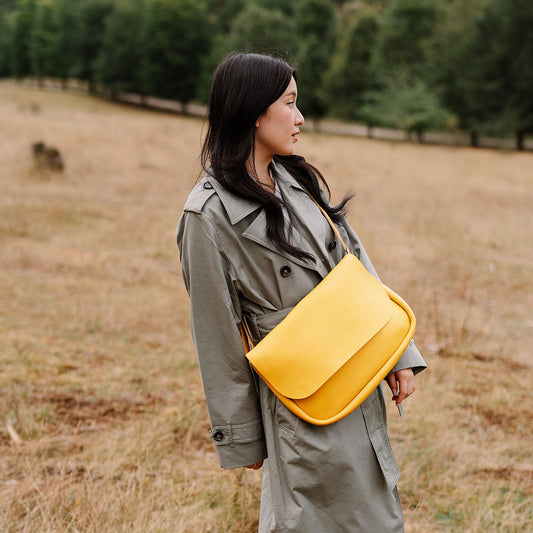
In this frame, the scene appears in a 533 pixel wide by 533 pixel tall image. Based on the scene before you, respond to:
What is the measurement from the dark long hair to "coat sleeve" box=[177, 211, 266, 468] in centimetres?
16

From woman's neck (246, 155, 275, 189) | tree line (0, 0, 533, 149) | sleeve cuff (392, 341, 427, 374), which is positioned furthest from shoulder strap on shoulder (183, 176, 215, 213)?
tree line (0, 0, 533, 149)

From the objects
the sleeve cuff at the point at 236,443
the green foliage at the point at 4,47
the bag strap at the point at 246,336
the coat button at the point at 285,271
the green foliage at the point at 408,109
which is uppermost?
the coat button at the point at 285,271

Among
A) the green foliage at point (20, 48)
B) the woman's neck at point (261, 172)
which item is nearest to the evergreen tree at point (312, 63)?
the green foliage at point (20, 48)

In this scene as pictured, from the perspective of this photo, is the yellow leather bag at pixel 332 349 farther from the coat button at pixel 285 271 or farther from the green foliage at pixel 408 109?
the green foliage at pixel 408 109

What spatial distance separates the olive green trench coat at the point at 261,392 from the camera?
170 centimetres

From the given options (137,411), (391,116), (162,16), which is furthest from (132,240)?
(162,16)

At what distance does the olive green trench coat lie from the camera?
5.56 ft

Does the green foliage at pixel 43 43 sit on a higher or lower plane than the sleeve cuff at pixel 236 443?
lower

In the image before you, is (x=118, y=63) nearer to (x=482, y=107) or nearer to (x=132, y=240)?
(x=482, y=107)

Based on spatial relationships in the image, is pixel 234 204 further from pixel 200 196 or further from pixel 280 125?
pixel 280 125

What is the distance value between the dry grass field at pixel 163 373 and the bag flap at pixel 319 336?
32.3 inches

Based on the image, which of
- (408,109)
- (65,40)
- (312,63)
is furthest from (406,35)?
(65,40)

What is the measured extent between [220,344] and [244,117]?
69cm

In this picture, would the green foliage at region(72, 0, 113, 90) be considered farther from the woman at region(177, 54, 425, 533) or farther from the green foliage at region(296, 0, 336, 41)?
the woman at region(177, 54, 425, 533)
